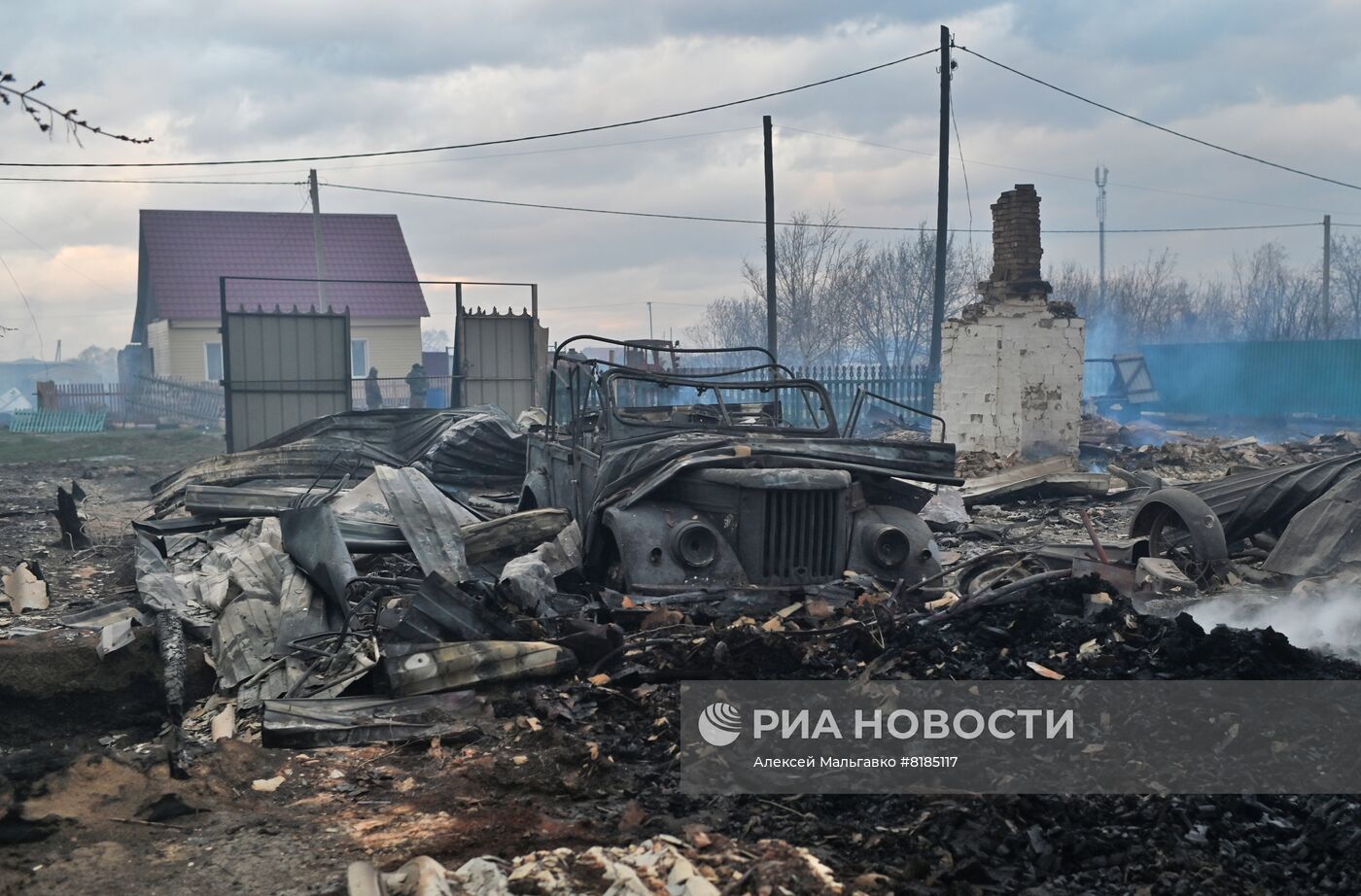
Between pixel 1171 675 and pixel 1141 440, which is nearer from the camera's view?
pixel 1171 675

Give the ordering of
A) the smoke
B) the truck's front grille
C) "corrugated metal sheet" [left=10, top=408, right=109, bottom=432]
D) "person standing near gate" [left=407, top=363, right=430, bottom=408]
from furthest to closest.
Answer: "corrugated metal sheet" [left=10, top=408, right=109, bottom=432], "person standing near gate" [left=407, top=363, right=430, bottom=408], the truck's front grille, the smoke

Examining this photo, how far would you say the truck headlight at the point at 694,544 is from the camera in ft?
20.9

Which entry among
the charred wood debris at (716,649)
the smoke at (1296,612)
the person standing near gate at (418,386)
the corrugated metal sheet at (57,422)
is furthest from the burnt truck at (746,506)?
the corrugated metal sheet at (57,422)

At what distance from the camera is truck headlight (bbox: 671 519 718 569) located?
638 cm

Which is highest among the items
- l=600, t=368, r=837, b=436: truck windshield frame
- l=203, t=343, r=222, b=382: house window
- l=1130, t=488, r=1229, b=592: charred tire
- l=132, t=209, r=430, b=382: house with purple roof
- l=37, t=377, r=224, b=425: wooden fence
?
l=132, t=209, r=430, b=382: house with purple roof

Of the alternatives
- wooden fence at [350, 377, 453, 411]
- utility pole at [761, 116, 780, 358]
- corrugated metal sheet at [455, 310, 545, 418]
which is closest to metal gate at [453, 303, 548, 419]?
corrugated metal sheet at [455, 310, 545, 418]

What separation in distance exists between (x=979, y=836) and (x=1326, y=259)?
162 ft

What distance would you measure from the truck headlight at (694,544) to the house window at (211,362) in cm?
3271

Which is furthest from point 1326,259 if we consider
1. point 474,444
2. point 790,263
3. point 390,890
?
point 390,890

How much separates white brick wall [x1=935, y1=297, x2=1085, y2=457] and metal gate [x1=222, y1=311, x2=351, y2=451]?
9.37 metres

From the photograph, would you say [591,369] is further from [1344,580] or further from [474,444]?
[1344,580]

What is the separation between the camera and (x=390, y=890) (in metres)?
3.19

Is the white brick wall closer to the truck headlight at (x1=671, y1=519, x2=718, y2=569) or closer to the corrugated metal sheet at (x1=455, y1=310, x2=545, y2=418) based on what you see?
the corrugated metal sheet at (x1=455, y1=310, x2=545, y2=418)

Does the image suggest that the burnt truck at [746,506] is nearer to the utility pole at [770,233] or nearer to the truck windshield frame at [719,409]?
the truck windshield frame at [719,409]
